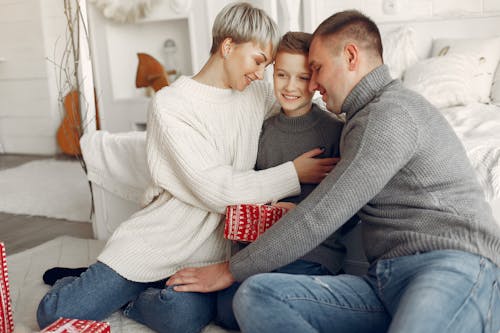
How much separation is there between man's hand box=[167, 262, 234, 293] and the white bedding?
758 millimetres

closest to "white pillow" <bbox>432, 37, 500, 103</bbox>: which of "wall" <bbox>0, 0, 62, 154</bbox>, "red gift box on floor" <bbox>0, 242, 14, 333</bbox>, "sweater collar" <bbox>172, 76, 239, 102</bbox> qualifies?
"sweater collar" <bbox>172, 76, 239, 102</bbox>

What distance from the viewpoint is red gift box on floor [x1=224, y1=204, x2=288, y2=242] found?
1.46 metres

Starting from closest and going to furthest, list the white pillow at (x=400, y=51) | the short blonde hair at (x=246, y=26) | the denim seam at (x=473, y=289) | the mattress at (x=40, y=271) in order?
the denim seam at (x=473, y=289) → the short blonde hair at (x=246, y=26) → the mattress at (x=40, y=271) → the white pillow at (x=400, y=51)

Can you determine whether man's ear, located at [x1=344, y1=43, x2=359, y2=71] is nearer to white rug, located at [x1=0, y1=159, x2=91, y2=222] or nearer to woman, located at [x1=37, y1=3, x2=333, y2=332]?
woman, located at [x1=37, y1=3, x2=333, y2=332]

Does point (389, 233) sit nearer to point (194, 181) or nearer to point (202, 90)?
point (194, 181)

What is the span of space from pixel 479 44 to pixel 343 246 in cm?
165

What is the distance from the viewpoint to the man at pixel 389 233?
1.12m

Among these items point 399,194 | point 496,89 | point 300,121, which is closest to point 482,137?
point 300,121

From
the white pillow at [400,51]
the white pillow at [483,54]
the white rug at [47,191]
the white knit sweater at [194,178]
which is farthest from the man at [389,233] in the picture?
the white rug at [47,191]

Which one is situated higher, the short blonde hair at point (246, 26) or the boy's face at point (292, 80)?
the short blonde hair at point (246, 26)

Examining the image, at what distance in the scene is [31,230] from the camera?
9.17 feet

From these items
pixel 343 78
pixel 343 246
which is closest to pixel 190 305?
pixel 343 246

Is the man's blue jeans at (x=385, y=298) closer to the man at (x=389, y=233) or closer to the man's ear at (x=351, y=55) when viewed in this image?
the man at (x=389, y=233)

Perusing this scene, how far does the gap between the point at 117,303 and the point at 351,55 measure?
961 mm
